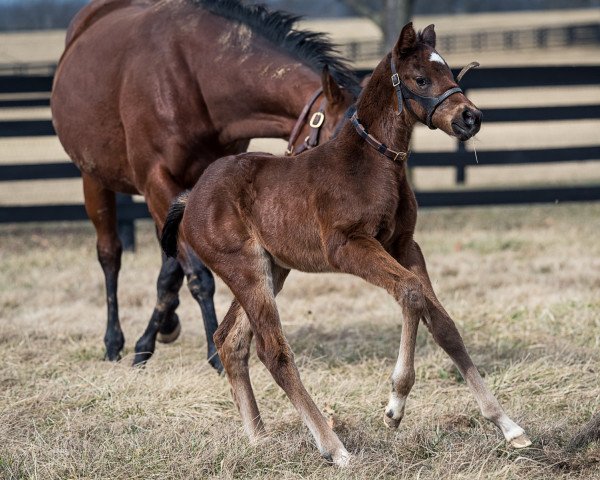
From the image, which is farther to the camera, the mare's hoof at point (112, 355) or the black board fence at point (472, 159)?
the black board fence at point (472, 159)

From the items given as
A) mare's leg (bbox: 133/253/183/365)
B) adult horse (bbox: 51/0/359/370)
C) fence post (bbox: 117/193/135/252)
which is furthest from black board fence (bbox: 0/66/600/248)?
mare's leg (bbox: 133/253/183/365)

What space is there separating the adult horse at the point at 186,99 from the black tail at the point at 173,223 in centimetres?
90

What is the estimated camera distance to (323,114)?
5.14m

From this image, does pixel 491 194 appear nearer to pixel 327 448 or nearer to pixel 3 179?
pixel 3 179

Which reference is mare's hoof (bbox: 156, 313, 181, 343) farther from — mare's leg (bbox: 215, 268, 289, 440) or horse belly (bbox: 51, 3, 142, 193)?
mare's leg (bbox: 215, 268, 289, 440)

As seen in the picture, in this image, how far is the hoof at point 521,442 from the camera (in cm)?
389

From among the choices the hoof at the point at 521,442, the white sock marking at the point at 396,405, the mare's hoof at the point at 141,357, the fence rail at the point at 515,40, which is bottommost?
the fence rail at the point at 515,40

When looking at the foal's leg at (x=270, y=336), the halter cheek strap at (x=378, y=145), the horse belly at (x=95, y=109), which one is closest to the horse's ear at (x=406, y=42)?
the halter cheek strap at (x=378, y=145)

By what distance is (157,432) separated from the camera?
436 centimetres

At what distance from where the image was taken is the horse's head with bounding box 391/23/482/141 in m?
3.82

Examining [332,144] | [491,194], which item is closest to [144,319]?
[332,144]

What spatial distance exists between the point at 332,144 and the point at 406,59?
48cm

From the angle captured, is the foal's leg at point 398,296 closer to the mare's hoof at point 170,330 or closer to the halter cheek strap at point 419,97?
the halter cheek strap at point 419,97

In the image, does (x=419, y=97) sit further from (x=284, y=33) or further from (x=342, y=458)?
(x=284, y=33)
